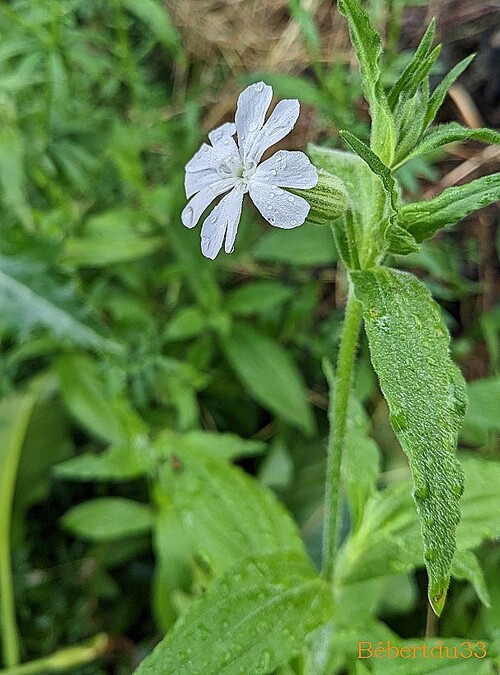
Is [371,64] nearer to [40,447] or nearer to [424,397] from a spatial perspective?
[424,397]

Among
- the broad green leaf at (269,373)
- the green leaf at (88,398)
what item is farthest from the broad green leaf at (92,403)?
the broad green leaf at (269,373)

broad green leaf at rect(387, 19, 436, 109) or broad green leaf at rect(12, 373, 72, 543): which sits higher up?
broad green leaf at rect(387, 19, 436, 109)

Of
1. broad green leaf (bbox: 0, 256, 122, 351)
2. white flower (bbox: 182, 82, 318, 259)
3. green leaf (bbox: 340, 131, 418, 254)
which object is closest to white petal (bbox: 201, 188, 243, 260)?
white flower (bbox: 182, 82, 318, 259)

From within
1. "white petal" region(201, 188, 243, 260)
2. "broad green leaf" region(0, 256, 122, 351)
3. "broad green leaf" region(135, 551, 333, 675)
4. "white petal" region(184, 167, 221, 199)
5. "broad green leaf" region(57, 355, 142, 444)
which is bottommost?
"broad green leaf" region(135, 551, 333, 675)

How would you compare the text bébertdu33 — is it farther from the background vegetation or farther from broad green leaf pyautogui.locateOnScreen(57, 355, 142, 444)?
broad green leaf pyautogui.locateOnScreen(57, 355, 142, 444)

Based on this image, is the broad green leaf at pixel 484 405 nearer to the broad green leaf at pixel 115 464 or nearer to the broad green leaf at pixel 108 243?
the broad green leaf at pixel 115 464
